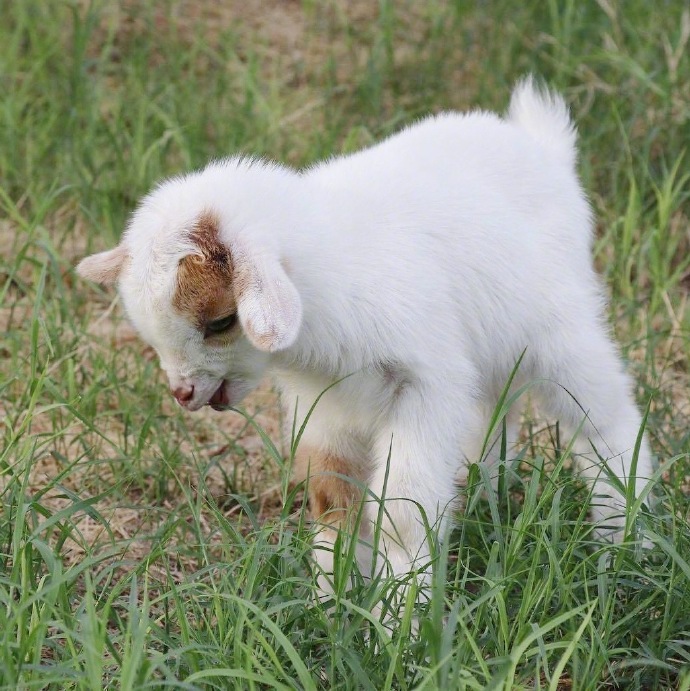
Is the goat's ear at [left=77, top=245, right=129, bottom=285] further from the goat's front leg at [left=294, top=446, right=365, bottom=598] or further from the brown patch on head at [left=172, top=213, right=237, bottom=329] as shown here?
the goat's front leg at [left=294, top=446, right=365, bottom=598]

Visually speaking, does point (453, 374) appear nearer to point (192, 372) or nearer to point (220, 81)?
point (192, 372)

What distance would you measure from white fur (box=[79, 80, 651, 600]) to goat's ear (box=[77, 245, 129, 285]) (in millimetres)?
64

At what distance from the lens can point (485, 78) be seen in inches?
232

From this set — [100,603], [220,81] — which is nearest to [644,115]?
[220,81]

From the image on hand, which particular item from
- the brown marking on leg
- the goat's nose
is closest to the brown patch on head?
the goat's nose

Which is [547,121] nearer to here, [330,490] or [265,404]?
[330,490]

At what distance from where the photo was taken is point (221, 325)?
2771 millimetres

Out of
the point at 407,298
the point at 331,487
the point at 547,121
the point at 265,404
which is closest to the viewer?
the point at 407,298

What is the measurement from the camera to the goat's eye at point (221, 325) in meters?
2.76

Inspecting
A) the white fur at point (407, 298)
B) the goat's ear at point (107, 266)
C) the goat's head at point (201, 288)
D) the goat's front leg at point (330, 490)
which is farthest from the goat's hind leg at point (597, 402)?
the goat's ear at point (107, 266)

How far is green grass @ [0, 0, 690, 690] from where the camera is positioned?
2.61m

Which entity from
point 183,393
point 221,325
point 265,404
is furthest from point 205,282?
point 265,404

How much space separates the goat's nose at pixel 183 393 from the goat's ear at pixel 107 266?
0.32 m

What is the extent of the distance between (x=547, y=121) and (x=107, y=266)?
1541 mm
